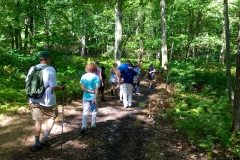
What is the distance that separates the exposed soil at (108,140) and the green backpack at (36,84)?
1.43 m

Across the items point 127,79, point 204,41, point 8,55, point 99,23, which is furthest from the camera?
point 99,23

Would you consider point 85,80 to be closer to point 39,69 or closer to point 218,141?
point 39,69

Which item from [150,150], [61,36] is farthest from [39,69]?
[61,36]

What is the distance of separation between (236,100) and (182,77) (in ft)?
23.2

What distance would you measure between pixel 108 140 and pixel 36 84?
261 centimetres

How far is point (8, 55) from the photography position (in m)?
11.0

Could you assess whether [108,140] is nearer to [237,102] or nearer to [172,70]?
[237,102]

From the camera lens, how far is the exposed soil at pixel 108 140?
532 centimetres

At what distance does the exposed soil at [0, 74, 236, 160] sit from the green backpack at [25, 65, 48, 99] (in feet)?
4.70

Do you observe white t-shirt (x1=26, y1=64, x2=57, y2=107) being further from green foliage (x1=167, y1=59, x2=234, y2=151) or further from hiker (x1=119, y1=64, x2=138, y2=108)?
hiker (x1=119, y1=64, x2=138, y2=108)

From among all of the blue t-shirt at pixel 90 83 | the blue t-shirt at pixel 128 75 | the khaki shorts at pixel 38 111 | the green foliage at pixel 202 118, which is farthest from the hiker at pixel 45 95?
the blue t-shirt at pixel 128 75

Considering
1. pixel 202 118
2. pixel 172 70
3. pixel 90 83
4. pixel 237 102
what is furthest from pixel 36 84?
pixel 172 70

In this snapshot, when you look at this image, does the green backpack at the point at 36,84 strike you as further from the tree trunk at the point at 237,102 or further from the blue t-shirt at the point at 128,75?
the tree trunk at the point at 237,102

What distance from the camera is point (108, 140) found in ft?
20.3
